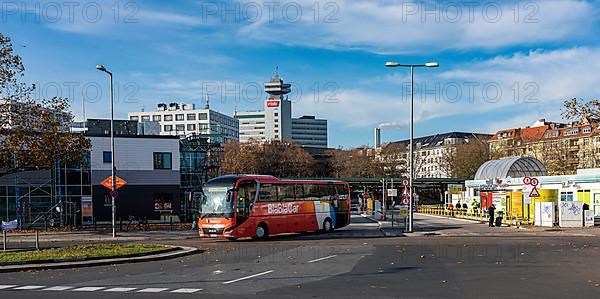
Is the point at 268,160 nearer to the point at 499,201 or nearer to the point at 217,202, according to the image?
the point at 499,201

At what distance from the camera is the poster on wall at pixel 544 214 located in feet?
125

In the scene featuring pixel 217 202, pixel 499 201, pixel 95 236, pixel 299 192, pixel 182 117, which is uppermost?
pixel 182 117

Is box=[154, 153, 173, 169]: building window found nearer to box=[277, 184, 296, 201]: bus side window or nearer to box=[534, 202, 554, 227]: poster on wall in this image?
box=[277, 184, 296, 201]: bus side window

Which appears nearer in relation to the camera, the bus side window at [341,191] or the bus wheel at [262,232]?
the bus wheel at [262,232]

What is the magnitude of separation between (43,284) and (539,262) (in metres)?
13.9

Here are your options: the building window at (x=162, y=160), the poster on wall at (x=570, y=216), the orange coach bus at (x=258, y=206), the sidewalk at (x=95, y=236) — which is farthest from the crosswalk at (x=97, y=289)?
the building window at (x=162, y=160)

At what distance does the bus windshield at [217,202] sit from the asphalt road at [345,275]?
4645 millimetres

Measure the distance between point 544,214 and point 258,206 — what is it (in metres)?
19.4

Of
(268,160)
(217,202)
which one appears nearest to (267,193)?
(217,202)

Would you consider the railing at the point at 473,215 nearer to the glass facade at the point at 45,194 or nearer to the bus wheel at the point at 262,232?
the bus wheel at the point at 262,232

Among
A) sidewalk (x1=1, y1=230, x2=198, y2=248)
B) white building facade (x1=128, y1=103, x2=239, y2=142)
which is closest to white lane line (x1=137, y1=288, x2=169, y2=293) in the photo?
sidewalk (x1=1, y1=230, x2=198, y2=248)

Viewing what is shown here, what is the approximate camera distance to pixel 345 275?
1563cm

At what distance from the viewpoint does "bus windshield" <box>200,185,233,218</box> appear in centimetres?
2875

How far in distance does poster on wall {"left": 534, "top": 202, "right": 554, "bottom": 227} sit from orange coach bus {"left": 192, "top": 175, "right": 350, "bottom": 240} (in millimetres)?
14240
